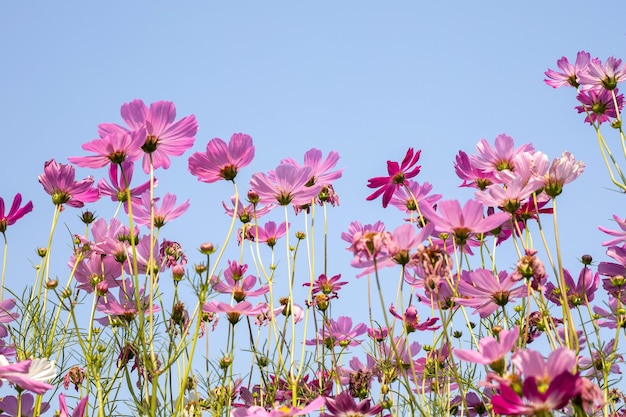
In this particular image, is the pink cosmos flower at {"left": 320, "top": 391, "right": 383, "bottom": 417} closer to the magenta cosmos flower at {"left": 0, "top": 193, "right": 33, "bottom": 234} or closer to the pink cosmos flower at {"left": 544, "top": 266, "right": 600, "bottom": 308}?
the pink cosmos flower at {"left": 544, "top": 266, "right": 600, "bottom": 308}

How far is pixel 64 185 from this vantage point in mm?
1718

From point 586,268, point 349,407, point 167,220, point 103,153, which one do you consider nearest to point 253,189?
point 167,220

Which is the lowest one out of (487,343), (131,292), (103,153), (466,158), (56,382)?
(487,343)

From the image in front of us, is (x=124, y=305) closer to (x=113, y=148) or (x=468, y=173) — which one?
(x=113, y=148)

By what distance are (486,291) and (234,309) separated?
1.81 ft

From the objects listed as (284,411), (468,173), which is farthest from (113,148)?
(468,173)

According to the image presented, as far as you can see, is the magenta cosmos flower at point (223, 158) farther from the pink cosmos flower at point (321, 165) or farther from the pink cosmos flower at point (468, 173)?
the pink cosmos flower at point (468, 173)

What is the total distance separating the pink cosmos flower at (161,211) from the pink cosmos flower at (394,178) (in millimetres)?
514

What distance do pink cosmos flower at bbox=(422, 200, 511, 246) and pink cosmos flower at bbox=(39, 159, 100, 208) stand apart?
93 cm

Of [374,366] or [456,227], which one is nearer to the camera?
[456,227]

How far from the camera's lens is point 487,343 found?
93 centimetres

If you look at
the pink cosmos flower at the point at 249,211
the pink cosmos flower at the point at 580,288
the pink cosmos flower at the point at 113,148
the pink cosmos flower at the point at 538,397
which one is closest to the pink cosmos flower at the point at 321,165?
the pink cosmos flower at the point at 249,211

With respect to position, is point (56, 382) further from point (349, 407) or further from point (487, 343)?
point (487, 343)

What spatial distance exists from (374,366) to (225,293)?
490 millimetres
